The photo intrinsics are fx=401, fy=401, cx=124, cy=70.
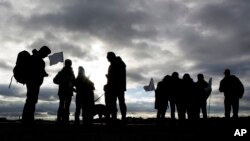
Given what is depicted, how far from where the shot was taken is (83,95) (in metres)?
12.4

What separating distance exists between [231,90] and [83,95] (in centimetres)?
516

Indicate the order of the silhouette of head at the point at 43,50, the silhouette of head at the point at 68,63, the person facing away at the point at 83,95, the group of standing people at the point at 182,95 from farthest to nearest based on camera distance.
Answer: the group of standing people at the point at 182,95, the silhouette of head at the point at 68,63, the person facing away at the point at 83,95, the silhouette of head at the point at 43,50

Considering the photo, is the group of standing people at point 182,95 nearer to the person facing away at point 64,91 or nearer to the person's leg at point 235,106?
the person's leg at point 235,106

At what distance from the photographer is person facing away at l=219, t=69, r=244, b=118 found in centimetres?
1385

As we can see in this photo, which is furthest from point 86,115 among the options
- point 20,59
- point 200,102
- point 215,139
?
point 215,139

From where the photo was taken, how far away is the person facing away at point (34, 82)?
10102 mm

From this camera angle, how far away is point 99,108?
1689 cm

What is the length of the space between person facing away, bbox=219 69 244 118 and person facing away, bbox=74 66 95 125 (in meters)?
4.70

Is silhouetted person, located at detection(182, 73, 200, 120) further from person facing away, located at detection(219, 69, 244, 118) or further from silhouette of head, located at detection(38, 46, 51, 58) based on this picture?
silhouette of head, located at detection(38, 46, 51, 58)

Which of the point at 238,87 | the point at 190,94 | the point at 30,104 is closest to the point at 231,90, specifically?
the point at 238,87

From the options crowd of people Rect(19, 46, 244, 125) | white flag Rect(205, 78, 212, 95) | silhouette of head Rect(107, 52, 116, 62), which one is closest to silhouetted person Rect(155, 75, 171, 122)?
crowd of people Rect(19, 46, 244, 125)

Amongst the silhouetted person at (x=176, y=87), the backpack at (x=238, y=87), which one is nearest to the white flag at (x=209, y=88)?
the backpack at (x=238, y=87)

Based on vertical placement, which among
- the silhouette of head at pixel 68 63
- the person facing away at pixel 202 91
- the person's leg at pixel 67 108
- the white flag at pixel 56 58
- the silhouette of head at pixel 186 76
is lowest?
the person's leg at pixel 67 108

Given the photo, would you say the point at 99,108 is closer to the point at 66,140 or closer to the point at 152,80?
the point at 152,80
